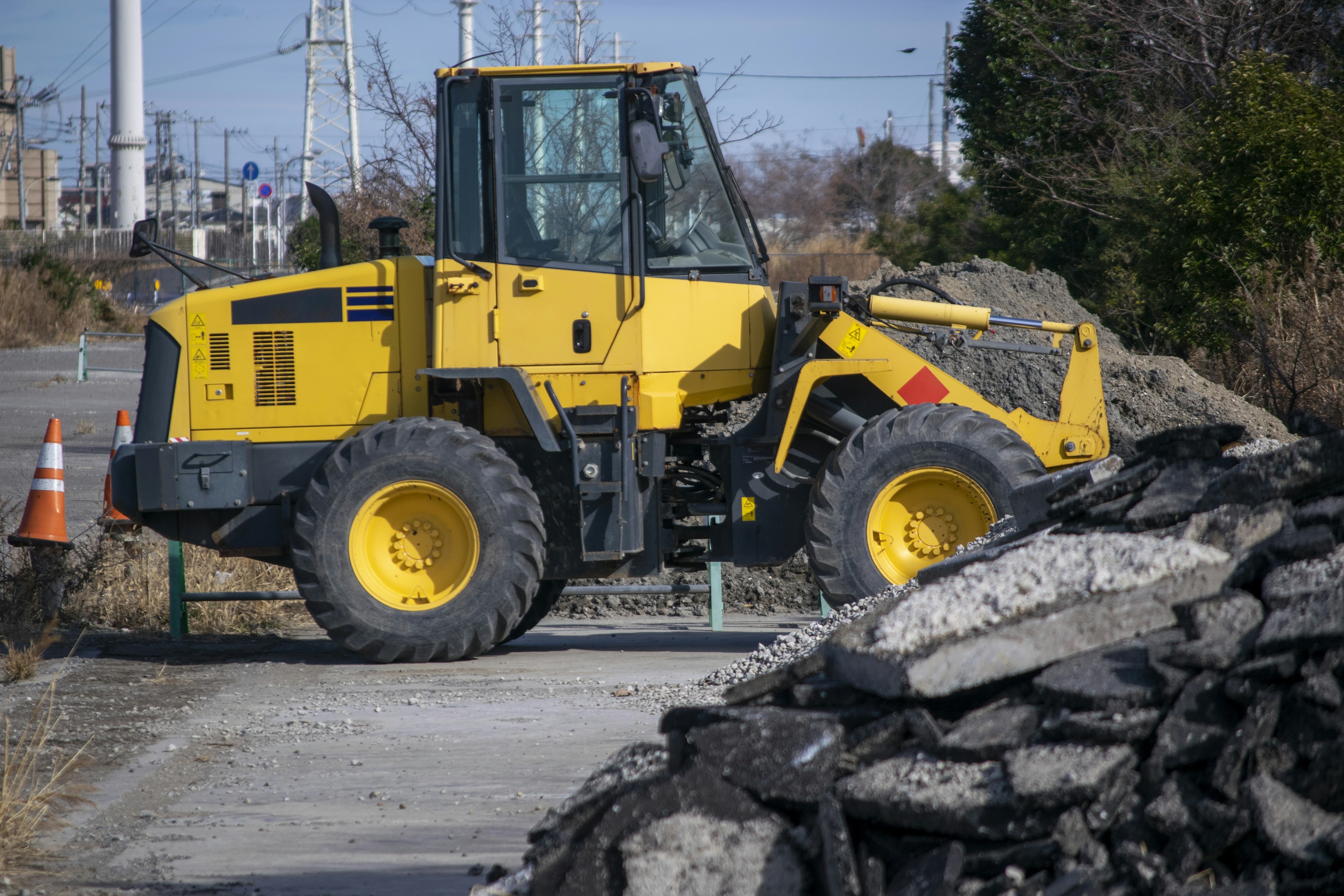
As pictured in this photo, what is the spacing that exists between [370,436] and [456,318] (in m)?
0.85

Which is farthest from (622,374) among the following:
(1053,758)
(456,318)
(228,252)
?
(228,252)

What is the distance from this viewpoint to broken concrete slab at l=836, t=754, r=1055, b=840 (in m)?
3.30

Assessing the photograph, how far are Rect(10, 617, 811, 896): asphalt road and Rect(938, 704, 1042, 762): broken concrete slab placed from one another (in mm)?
1469

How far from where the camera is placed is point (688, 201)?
24.7 feet

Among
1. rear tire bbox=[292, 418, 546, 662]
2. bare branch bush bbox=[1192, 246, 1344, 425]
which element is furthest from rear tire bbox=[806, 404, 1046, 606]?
bare branch bush bbox=[1192, 246, 1344, 425]

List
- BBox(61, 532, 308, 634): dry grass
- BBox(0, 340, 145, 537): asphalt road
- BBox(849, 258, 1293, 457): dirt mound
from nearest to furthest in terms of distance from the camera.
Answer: BBox(61, 532, 308, 634): dry grass → BBox(849, 258, 1293, 457): dirt mound → BBox(0, 340, 145, 537): asphalt road

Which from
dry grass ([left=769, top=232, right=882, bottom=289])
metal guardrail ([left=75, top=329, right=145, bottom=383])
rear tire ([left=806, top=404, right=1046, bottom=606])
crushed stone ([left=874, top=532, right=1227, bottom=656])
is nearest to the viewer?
crushed stone ([left=874, top=532, right=1227, bottom=656])

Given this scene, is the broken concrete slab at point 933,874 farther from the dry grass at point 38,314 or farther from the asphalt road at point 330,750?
the dry grass at point 38,314

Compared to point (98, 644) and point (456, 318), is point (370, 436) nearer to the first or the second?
point (456, 318)

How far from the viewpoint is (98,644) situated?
825cm

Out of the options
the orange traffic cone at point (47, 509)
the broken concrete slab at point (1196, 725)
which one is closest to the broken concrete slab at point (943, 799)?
the broken concrete slab at point (1196, 725)

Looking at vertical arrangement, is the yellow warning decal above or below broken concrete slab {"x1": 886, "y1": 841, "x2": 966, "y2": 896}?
above

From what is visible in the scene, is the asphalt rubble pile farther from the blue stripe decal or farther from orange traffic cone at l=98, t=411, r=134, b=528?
orange traffic cone at l=98, t=411, r=134, b=528

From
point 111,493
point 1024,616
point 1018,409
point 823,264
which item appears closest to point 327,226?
point 111,493
